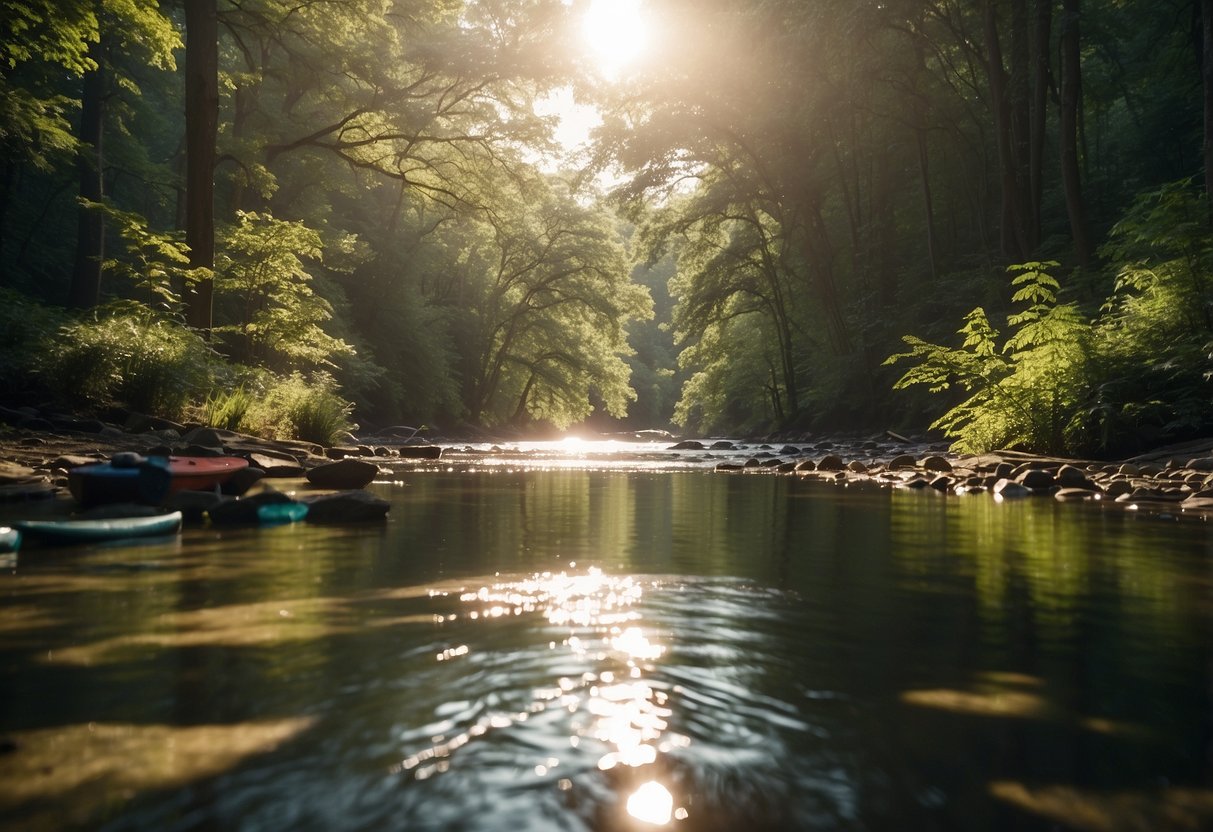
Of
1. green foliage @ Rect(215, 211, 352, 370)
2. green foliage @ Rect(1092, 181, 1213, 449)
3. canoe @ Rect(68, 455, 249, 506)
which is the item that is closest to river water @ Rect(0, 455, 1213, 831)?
canoe @ Rect(68, 455, 249, 506)

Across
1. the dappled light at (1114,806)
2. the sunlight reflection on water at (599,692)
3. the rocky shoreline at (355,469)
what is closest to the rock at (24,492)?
the rocky shoreline at (355,469)

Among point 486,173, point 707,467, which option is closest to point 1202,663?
point 707,467

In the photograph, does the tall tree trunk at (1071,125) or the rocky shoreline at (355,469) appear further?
the tall tree trunk at (1071,125)

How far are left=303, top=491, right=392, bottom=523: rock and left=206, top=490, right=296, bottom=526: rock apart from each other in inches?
9.9

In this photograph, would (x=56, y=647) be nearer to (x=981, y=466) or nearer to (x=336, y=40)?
(x=981, y=466)

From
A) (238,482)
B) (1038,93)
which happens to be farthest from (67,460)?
(1038,93)

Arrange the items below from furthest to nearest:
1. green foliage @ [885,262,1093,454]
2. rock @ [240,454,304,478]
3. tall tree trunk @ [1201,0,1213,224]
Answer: tall tree trunk @ [1201,0,1213,224], green foliage @ [885,262,1093,454], rock @ [240,454,304,478]

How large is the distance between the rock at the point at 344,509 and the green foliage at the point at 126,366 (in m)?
6.00

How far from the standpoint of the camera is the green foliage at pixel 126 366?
9.32 m

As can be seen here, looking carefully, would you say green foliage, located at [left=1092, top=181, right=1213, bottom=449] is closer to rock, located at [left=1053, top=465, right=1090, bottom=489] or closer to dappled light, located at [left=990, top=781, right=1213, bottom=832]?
rock, located at [left=1053, top=465, right=1090, bottom=489]

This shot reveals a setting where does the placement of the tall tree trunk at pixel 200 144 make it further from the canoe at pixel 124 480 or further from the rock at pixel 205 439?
the canoe at pixel 124 480

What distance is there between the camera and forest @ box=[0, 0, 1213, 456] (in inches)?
407

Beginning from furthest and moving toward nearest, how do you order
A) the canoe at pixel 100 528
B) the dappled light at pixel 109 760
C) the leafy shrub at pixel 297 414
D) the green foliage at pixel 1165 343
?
the leafy shrub at pixel 297 414, the green foliage at pixel 1165 343, the canoe at pixel 100 528, the dappled light at pixel 109 760

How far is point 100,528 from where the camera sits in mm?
3906
